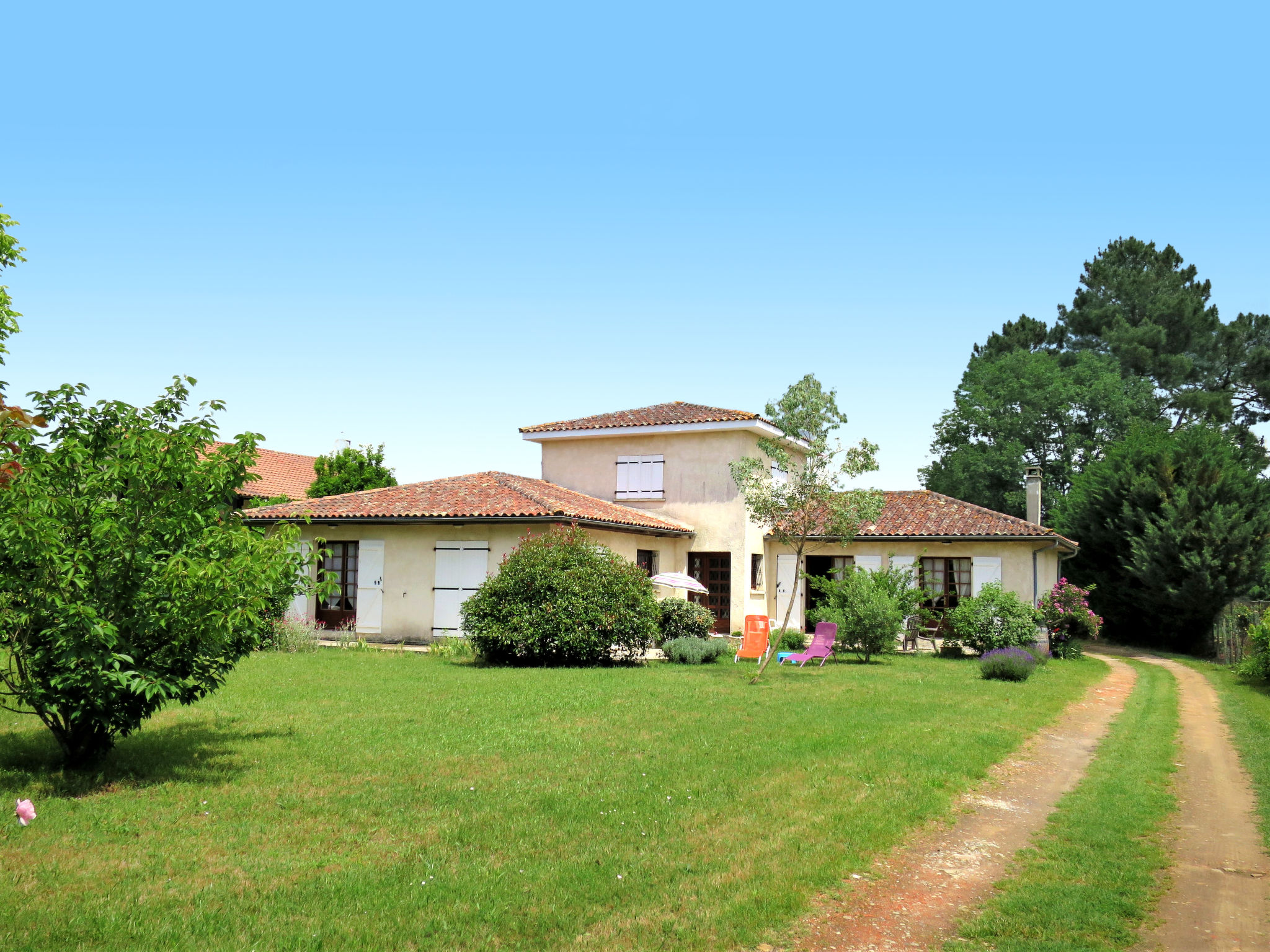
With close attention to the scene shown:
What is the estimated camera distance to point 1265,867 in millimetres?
5887

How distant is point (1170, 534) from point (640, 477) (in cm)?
1594

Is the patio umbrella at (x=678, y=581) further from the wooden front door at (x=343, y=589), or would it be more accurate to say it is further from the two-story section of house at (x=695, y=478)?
the wooden front door at (x=343, y=589)

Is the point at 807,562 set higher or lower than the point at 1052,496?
lower

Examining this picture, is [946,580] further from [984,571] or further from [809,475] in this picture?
[809,475]

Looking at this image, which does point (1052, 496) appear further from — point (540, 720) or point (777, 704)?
point (540, 720)

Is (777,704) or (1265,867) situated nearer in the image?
(1265,867)

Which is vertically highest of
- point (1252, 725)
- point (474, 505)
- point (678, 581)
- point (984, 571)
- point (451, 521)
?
point (474, 505)

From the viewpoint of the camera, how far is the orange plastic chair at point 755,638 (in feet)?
62.0

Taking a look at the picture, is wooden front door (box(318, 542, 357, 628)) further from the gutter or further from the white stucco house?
the gutter

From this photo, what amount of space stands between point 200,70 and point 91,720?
1026cm

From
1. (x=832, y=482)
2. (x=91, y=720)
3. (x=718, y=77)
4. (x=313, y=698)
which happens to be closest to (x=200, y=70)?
(x=718, y=77)

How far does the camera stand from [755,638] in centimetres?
1895

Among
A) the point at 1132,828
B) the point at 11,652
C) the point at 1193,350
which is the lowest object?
the point at 1132,828

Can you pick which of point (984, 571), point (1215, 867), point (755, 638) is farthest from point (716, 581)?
point (1215, 867)
